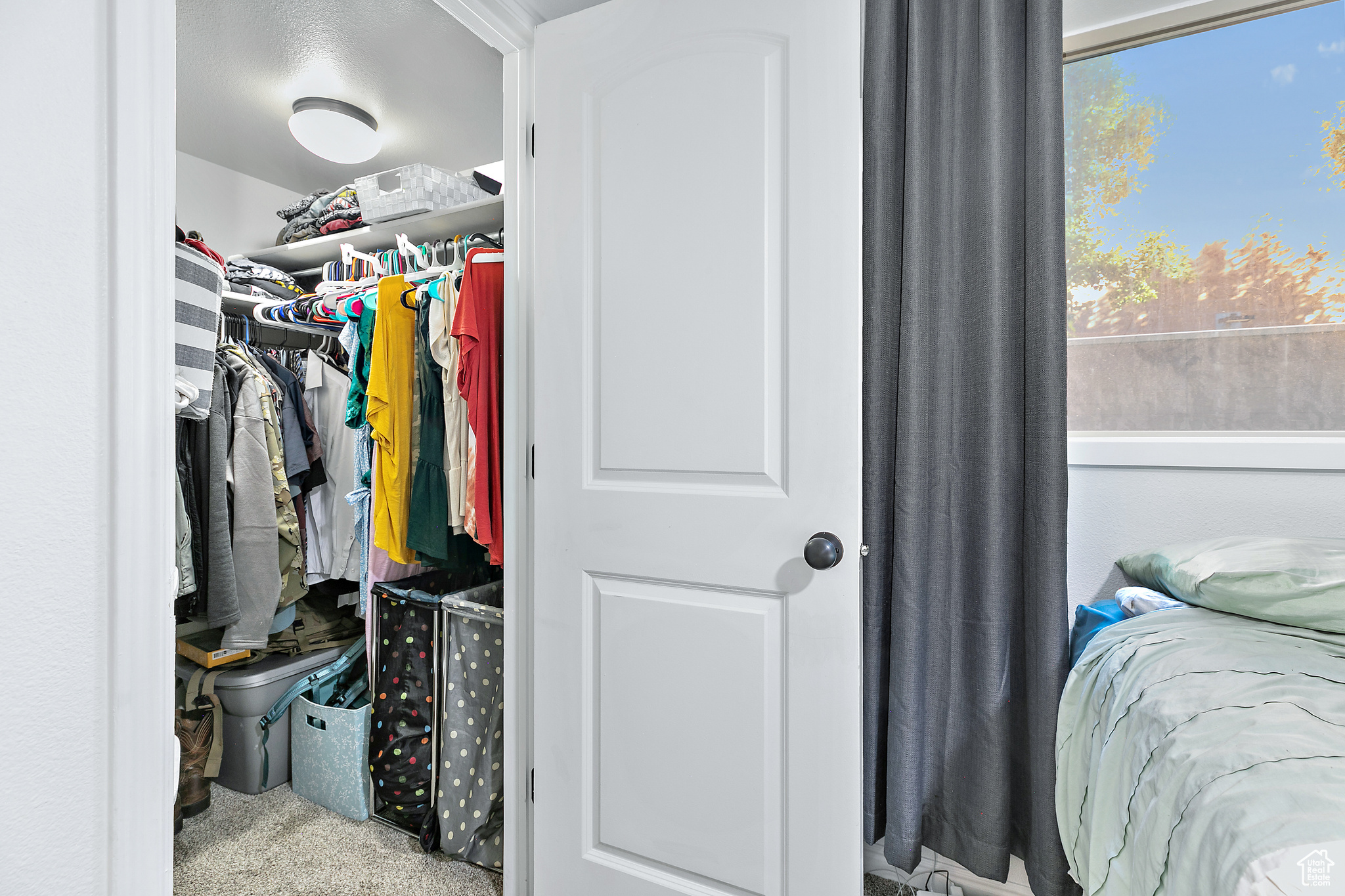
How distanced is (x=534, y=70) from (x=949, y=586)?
1.51 m

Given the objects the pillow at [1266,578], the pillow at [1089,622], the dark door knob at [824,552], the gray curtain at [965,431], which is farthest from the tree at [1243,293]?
the dark door knob at [824,552]

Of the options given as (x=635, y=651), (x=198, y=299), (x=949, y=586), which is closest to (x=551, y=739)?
(x=635, y=651)

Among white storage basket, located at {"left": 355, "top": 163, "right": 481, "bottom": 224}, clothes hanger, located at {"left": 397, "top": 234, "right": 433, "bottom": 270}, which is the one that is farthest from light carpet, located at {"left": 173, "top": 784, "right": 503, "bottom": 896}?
white storage basket, located at {"left": 355, "top": 163, "right": 481, "bottom": 224}

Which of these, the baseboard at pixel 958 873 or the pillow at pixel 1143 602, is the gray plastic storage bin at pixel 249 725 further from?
the pillow at pixel 1143 602

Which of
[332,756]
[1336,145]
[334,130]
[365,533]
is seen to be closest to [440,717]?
[332,756]

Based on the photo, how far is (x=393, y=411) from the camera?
5.63 feet

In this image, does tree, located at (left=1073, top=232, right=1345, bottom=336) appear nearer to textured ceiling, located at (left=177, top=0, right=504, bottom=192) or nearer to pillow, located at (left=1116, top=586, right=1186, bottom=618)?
pillow, located at (left=1116, top=586, right=1186, bottom=618)

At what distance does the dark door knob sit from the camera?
112cm

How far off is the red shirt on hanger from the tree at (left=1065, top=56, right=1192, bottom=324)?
1372 mm

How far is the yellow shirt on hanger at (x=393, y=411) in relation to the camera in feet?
5.62

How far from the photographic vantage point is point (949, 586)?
135 cm

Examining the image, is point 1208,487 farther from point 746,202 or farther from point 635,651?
point 635,651

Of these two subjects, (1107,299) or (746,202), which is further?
(1107,299)

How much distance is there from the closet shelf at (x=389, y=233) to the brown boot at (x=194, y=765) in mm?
1712
